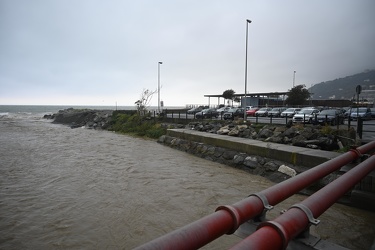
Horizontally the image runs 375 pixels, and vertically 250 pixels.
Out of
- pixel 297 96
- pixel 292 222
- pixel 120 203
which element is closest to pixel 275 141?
pixel 120 203

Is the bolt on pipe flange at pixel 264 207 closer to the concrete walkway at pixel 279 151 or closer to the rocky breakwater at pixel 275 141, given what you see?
the rocky breakwater at pixel 275 141

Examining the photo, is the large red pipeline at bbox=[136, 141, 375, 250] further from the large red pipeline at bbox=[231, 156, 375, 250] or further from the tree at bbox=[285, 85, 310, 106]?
the tree at bbox=[285, 85, 310, 106]

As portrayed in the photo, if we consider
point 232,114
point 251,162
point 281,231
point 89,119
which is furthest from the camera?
point 89,119

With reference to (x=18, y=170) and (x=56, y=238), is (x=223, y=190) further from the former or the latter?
(x=18, y=170)

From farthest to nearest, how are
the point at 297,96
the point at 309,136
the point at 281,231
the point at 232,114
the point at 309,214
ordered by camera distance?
the point at 297,96
the point at 232,114
the point at 309,136
the point at 309,214
the point at 281,231

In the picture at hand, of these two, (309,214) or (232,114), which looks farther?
(232,114)

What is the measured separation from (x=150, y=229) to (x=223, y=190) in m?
3.21

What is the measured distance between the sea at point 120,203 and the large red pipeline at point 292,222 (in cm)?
249

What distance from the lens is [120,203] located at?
21.8ft

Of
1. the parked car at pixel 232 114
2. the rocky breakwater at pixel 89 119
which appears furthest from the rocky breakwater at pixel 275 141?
the rocky breakwater at pixel 89 119

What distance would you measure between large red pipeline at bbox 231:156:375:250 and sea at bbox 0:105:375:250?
Result: 8.18 feet

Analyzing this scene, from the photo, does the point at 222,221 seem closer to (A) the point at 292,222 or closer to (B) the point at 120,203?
(A) the point at 292,222

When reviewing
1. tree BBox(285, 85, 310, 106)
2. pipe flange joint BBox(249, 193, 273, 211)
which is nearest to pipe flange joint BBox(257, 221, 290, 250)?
pipe flange joint BBox(249, 193, 273, 211)

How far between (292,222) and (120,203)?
5479 millimetres
